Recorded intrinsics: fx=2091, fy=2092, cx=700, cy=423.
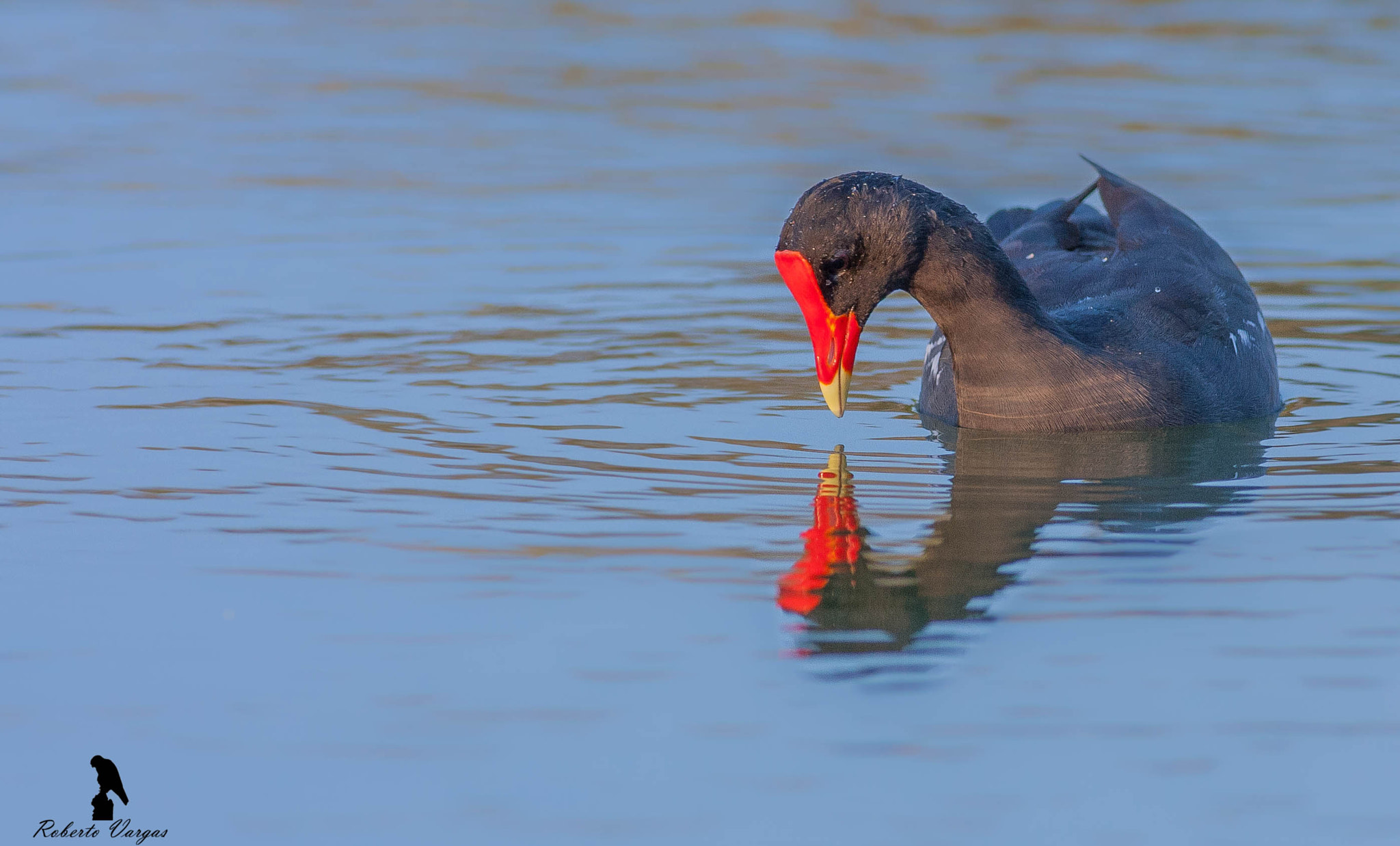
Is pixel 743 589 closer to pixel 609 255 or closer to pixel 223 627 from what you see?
pixel 223 627

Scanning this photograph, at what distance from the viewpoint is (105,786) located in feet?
12.4

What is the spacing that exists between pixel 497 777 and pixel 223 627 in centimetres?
107

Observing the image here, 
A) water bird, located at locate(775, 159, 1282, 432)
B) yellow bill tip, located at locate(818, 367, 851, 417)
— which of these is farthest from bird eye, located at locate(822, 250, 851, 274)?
yellow bill tip, located at locate(818, 367, 851, 417)

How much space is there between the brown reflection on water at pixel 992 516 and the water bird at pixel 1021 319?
0.11 metres

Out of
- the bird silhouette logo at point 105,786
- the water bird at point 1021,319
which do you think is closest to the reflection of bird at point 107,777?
the bird silhouette logo at point 105,786

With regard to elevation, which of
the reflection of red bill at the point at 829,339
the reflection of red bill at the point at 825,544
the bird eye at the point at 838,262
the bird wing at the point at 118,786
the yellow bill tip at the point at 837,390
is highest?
the bird eye at the point at 838,262

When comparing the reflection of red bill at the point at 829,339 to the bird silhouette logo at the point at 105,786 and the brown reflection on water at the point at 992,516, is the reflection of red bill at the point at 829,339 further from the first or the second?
the bird silhouette logo at the point at 105,786

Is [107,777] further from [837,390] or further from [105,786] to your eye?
[837,390]

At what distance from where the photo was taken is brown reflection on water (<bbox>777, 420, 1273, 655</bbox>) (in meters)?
4.66

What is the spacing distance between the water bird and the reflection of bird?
109 inches

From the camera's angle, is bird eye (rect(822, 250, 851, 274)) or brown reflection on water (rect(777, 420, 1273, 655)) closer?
brown reflection on water (rect(777, 420, 1273, 655))

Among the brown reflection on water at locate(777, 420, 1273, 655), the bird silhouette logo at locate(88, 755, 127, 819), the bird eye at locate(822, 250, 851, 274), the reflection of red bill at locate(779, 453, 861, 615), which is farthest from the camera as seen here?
the bird eye at locate(822, 250, 851, 274)

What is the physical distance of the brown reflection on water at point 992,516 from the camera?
4.66 metres

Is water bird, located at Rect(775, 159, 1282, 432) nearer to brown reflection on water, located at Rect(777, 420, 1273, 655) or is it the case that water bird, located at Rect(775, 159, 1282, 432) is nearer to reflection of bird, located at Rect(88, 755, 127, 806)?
brown reflection on water, located at Rect(777, 420, 1273, 655)
